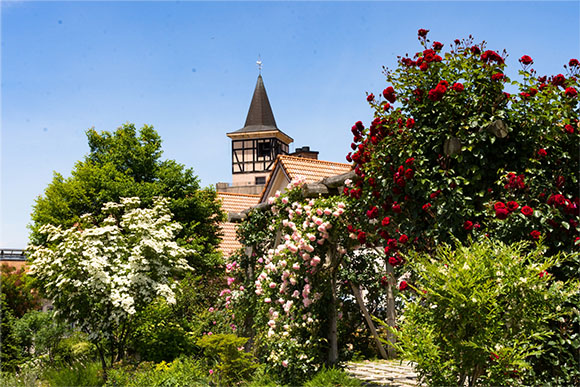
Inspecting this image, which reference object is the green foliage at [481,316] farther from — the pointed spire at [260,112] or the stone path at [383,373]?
the pointed spire at [260,112]

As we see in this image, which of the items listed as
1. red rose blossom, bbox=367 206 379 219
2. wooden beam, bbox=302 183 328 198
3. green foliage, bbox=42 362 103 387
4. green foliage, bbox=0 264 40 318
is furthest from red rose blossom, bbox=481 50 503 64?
green foliage, bbox=0 264 40 318

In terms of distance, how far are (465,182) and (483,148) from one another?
0.42 m

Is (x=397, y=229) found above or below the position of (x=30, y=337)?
above

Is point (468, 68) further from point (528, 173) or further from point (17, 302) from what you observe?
point (17, 302)

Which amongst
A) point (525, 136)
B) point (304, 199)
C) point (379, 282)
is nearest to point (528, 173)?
point (525, 136)

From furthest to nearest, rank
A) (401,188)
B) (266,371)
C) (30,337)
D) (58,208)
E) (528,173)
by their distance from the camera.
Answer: (58,208), (30,337), (266,371), (401,188), (528,173)

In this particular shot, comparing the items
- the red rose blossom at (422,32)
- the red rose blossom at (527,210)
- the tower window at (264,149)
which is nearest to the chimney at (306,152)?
the tower window at (264,149)

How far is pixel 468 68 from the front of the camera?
5.74m

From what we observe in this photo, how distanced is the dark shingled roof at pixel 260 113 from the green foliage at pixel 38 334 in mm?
39295

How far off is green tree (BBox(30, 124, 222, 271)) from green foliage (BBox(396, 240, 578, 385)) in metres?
12.7

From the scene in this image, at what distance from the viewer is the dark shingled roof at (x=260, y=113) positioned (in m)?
53.3

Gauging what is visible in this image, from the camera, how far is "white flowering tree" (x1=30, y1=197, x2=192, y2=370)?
376 inches

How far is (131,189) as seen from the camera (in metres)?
16.7

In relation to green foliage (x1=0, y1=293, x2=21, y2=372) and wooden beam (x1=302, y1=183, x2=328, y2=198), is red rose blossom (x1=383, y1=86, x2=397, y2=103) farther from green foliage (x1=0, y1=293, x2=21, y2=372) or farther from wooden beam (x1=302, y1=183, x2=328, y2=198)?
green foliage (x1=0, y1=293, x2=21, y2=372)
